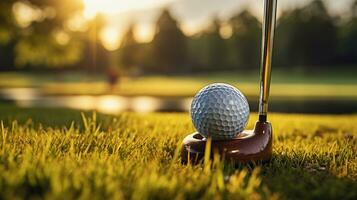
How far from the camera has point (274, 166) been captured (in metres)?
3.61

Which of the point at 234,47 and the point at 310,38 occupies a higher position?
the point at 310,38

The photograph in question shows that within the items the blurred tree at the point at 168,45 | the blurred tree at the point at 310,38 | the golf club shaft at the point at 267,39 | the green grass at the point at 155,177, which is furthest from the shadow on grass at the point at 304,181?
the blurred tree at the point at 168,45

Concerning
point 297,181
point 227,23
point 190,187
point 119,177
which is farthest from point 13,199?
point 227,23

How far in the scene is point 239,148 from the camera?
3551mm

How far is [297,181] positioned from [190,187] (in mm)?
905

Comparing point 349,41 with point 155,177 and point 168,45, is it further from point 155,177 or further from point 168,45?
point 155,177

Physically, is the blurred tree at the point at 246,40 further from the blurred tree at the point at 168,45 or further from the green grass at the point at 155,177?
the green grass at the point at 155,177

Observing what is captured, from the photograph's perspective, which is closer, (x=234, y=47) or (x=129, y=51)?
(x=234, y=47)

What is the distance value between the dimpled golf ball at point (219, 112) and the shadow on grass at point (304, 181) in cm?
46

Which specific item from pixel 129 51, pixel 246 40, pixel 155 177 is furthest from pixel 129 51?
pixel 155 177

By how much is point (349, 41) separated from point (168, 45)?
96.4 ft

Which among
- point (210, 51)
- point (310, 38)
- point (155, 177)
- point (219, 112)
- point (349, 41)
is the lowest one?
point (155, 177)

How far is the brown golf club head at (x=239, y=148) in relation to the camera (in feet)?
11.6

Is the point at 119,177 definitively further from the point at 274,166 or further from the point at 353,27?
the point at 353,27
